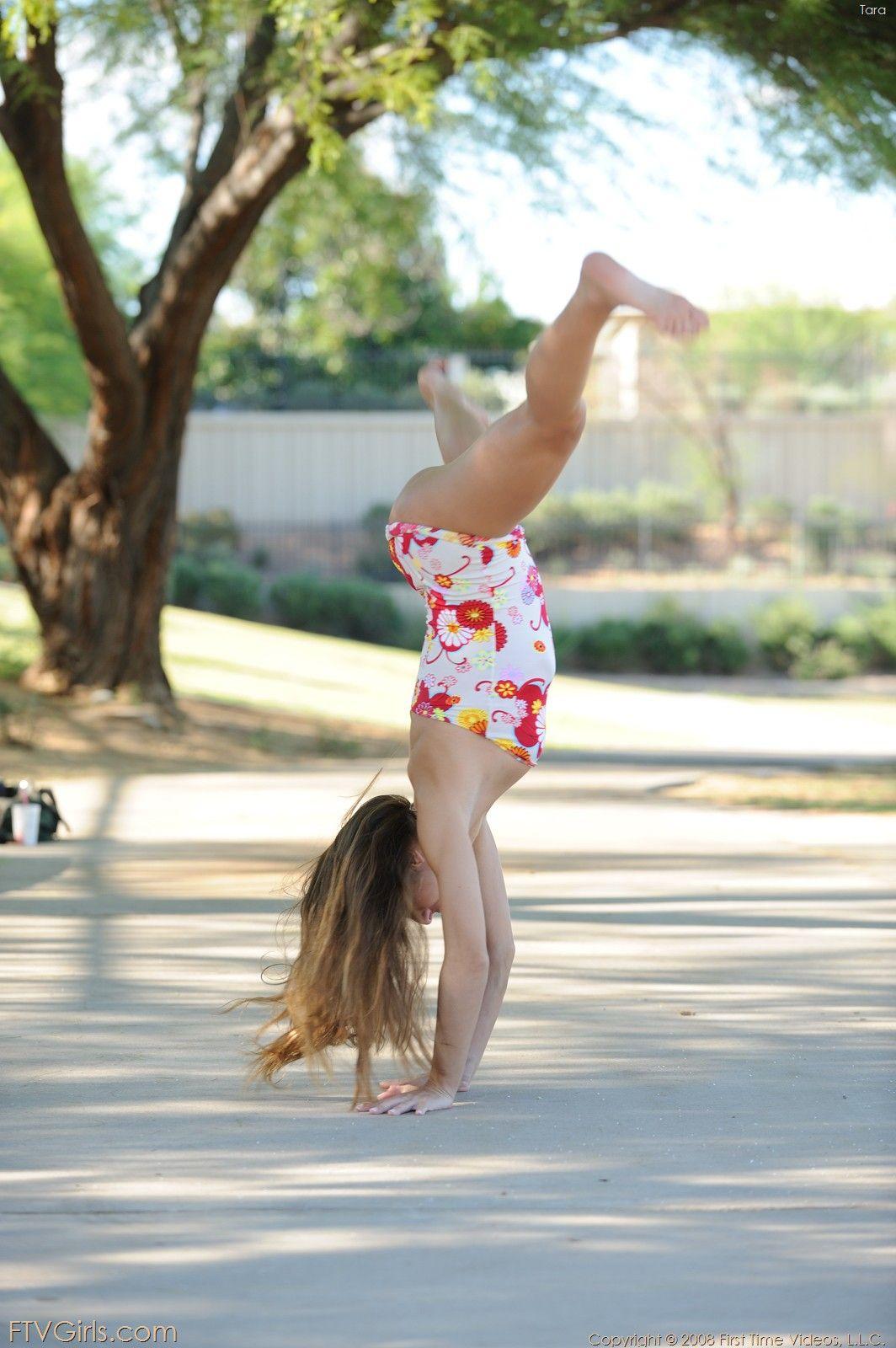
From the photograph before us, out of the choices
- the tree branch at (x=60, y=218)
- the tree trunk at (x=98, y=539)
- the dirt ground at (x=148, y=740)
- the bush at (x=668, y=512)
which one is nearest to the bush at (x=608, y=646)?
the bush at (x=668, y=512)

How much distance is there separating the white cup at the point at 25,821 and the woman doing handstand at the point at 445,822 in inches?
165

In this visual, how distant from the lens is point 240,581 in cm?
2756

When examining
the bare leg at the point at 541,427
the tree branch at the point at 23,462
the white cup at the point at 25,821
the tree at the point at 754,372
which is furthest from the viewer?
the tree at the point at 754,372

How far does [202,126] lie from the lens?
14.3 meters

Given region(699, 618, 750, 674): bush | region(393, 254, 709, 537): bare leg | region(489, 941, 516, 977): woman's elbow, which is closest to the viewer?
region(393, 254, 709, 537): bare leg

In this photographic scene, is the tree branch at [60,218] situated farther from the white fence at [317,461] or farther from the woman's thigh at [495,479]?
the white fence at [317,461]

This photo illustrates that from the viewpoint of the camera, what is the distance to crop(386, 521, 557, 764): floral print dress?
413cm

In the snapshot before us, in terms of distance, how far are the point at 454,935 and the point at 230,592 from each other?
77.8ft

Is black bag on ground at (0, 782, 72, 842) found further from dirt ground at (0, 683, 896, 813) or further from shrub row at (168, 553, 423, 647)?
shrub row at (168, 553, 423, 647)

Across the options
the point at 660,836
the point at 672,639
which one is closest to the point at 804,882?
the point at 660,836

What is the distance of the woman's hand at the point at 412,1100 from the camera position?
4.12 meters

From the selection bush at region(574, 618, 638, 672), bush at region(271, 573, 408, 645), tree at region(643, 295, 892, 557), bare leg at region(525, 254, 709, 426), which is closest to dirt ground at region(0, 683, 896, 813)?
bare leg at region(525, 254, 709, 426)

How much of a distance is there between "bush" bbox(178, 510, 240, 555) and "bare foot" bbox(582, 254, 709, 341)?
90.0 feet

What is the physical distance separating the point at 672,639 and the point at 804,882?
799 inches
